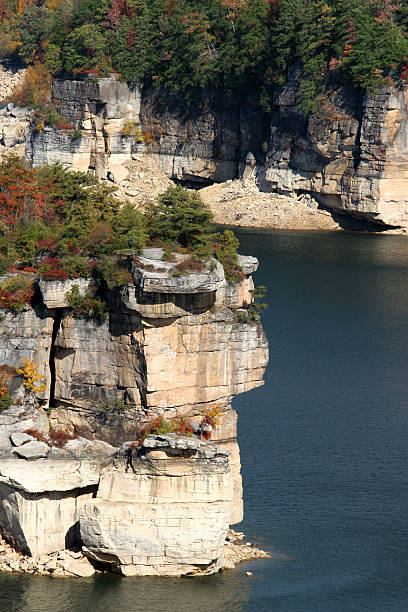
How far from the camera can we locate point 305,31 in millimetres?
109250

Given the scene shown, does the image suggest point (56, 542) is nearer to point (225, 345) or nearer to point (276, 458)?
point (225, 345)

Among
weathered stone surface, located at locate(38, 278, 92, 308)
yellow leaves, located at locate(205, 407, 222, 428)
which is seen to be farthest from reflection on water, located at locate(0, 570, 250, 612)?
weathered stone surface, located at locate(38, 278, 92, 308)

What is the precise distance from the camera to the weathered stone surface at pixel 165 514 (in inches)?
1613

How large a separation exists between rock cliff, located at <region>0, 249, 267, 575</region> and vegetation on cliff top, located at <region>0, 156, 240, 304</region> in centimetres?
56

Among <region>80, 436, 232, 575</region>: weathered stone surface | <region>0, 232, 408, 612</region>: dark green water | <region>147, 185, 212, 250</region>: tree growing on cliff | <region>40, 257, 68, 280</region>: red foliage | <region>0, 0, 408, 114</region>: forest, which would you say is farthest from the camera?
<region>0, 0, 408, 114</region>: forest

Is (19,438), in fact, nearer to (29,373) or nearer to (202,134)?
(29,373)

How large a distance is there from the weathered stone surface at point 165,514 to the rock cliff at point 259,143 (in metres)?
68.9

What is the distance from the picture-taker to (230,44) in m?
118

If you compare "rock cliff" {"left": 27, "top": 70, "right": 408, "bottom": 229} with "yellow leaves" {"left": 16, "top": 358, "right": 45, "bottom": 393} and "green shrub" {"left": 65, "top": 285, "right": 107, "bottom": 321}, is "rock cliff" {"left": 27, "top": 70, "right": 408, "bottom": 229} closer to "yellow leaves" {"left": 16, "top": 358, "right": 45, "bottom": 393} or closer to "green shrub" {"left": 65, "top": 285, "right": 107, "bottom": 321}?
"green shrub" {"left": 65, "top": 285, "right": 107, "bottom": 321}

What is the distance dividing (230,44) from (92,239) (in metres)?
76.1

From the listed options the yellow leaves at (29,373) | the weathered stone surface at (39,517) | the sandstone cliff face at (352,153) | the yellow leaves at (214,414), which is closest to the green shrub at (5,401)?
the yellow leaves at (29,373)

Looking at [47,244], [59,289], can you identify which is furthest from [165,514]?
[47,244]

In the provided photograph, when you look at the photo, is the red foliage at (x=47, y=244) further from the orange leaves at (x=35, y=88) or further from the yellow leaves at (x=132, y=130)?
the orange leaves at (x=35, y=88)

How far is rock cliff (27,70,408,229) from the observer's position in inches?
4215
